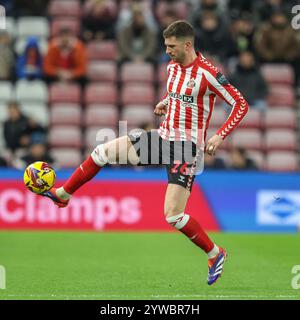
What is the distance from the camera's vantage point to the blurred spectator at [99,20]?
1709cm

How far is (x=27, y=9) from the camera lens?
1762 centimetres

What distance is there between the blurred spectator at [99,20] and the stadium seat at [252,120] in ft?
9.88

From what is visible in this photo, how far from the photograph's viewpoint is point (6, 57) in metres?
16.6

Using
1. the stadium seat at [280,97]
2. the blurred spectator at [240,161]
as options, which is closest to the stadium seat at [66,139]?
the blurred spectator at [240,161]

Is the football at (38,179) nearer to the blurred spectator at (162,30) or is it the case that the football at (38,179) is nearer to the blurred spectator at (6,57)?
the blurred spectator at (6,57)

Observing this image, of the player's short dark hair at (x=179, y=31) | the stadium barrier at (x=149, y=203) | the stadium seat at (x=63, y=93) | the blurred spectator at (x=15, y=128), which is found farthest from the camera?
the stadium seat at (x=63, y=93)

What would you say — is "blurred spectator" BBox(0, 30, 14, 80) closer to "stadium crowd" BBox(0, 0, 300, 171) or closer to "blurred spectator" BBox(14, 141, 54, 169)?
"stadium crowd" BBox(0, 0, 300, 171)

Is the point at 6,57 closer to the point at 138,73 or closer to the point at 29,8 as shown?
the point at 29,8

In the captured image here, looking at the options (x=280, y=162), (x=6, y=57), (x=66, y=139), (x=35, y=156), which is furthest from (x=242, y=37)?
(x=35, y=156)

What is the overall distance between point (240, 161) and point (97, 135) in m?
2.63

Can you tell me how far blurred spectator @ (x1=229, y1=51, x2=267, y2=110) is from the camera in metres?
16.3

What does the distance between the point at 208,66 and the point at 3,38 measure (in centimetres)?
898
